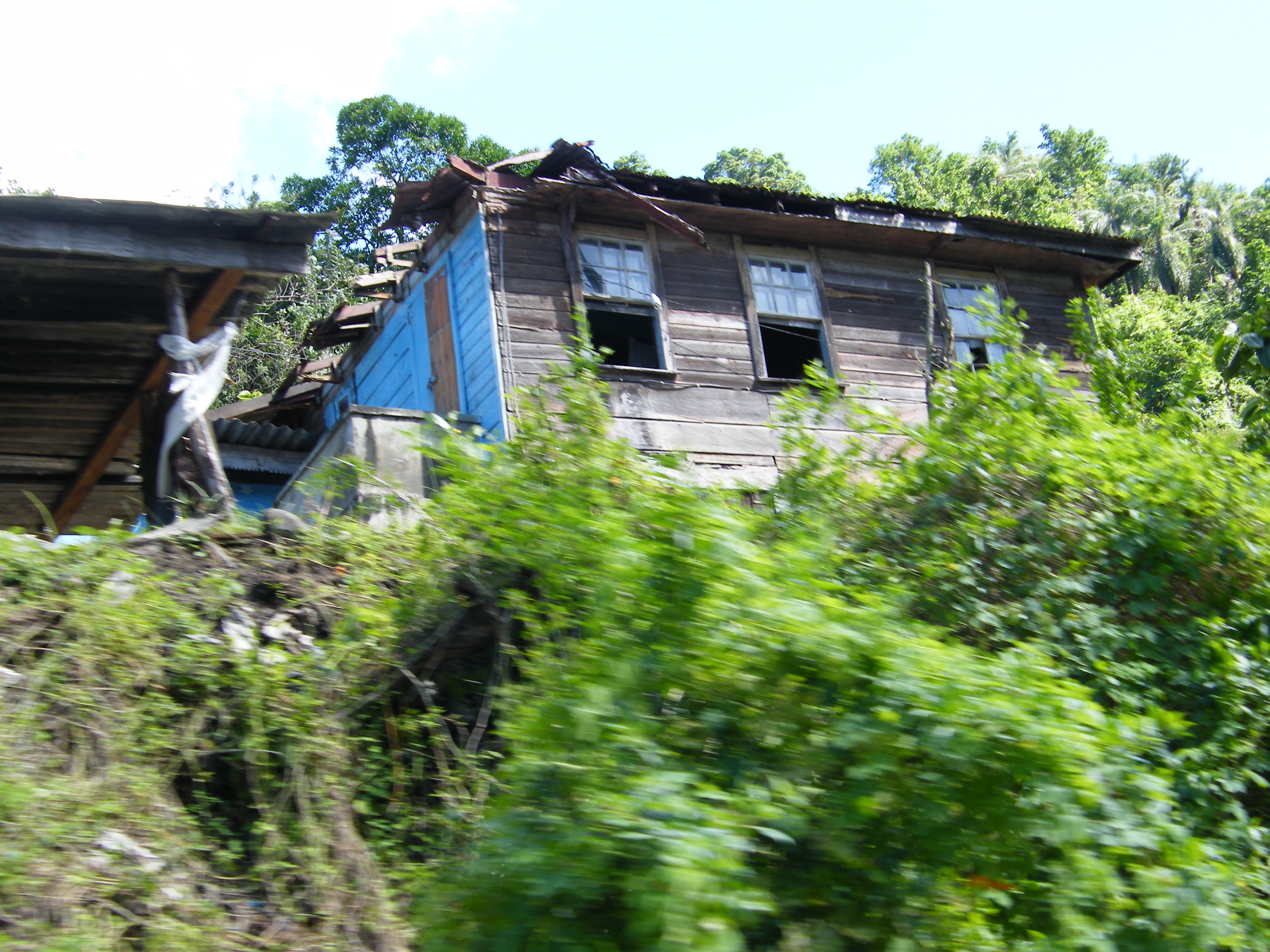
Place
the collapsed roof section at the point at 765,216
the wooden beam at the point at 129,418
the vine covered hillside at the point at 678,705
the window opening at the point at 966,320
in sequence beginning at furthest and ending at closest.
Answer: the window opening at the point at 966,320
the collapsed roof section at the point at 765,216
the wooden beam at the point at 129,418
the vine covered hillside at the point at 678,705

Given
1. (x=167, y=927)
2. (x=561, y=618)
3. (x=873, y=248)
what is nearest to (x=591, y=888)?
(x=561, y=618)

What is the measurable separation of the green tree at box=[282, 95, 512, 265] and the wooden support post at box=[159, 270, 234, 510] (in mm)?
29311

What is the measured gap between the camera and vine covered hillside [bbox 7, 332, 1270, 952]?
2.51 metres

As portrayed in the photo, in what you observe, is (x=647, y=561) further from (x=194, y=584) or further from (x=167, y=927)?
(x=194, y=584)

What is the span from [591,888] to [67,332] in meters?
5.62

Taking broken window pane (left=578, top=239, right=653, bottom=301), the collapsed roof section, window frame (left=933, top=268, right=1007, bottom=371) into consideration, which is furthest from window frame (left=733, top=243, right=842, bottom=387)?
window frame (left=933, top=268, right=1007, bottom=371)

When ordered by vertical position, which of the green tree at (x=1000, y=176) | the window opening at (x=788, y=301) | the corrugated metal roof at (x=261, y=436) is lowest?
the corrugated metal roof at (x=261, y=436)

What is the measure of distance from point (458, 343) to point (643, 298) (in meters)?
1.92

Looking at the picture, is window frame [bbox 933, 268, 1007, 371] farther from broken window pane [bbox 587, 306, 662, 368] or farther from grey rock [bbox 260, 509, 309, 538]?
grey rock [bbox 260, 509, 309, 538]

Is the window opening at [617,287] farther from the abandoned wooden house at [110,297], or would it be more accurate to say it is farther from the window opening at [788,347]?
the abandoned wooden house at [110,297]

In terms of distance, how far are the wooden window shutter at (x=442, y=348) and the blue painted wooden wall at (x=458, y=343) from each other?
2.6 inches

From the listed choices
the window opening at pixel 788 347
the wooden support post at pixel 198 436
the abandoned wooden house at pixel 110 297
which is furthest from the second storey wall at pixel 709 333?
the wooden support post at pixel 198 436

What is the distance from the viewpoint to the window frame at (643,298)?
1026 centimetres

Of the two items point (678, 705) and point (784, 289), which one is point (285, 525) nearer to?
point (678, 705)
